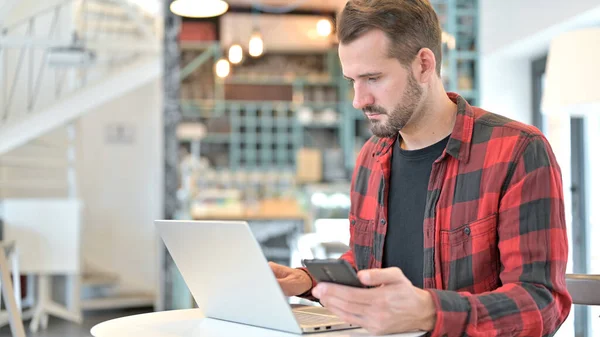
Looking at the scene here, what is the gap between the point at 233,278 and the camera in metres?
1.36

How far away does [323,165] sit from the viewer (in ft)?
36.8

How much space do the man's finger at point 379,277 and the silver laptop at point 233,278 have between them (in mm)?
144

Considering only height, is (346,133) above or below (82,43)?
below

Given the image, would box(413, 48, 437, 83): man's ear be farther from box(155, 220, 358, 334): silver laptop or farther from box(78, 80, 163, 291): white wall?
box(78, 80, 163, 291): white wall

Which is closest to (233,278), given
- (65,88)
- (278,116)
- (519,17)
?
(519,17)

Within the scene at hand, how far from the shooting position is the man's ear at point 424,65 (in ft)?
5.21

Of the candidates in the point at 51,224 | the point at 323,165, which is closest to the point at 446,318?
the point at 51,224

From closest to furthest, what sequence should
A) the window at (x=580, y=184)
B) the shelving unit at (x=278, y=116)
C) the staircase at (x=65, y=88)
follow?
the window at (x=580, y=184)
the staircase at (x=65, y=88)
the shelving unit at (x=278, y=116)

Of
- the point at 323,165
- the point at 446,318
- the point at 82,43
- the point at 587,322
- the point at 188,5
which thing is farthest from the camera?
the point at 323,165

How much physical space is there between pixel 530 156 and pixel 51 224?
6.09 m

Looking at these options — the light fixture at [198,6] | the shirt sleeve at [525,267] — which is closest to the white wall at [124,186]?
the light fixture at [198,6]

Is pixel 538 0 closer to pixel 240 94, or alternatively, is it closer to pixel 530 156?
pixel 530 156

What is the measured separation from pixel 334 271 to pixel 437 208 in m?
0.44

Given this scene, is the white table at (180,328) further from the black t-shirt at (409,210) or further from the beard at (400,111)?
the beard at (400,111)
